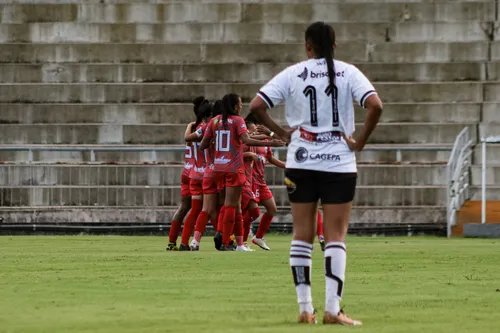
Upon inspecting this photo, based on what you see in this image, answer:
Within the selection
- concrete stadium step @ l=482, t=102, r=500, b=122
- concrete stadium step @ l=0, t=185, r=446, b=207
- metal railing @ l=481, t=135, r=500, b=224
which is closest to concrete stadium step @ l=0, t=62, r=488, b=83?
concrete stadium step @ l=482, t=102, r=500, b=122

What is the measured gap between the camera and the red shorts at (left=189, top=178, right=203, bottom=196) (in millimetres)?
20938

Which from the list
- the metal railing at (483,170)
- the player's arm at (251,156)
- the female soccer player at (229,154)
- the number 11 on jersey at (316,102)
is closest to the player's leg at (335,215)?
the number 11 on jersey at (316,102)

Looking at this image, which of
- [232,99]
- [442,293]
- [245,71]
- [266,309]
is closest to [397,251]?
[232,99]

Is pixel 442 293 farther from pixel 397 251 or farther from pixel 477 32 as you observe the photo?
pixel 477 32

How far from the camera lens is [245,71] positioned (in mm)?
32344

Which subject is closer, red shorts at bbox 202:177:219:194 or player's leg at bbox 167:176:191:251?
red shorts at bbox 202:177:219:194

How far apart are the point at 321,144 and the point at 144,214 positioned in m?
19.0

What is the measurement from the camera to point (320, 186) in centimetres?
967

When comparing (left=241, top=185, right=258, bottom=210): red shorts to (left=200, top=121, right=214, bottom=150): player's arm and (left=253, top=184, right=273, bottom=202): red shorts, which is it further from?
(left=200, top=121, right=214, bottom=150): player's arm

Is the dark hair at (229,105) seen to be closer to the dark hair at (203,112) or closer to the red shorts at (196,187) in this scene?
the dark hair at (203,112)

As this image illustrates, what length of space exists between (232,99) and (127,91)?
12.9 meters

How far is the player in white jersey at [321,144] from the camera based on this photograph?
9.61 m

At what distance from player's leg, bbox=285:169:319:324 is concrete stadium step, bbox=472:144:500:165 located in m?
20.0

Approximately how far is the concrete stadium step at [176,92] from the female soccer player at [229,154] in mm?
11502
